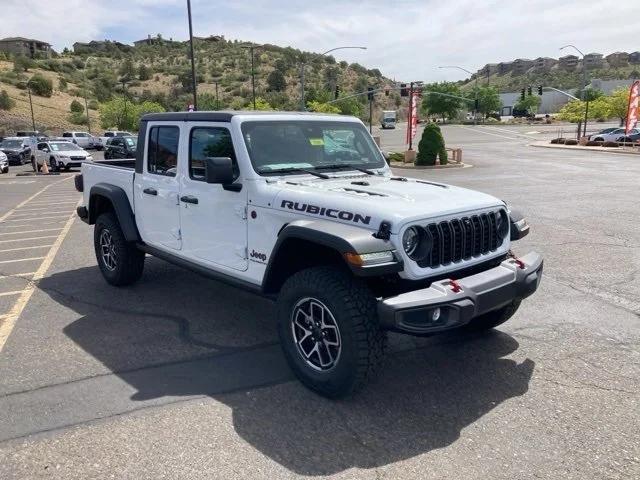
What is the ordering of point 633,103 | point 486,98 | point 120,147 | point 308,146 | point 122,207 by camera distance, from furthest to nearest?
point 486,98 → point 633,103 → point 120,147 → point 122,207 → point 308,146

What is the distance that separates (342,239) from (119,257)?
12.1 ft

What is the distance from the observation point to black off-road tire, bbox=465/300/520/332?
4.65m

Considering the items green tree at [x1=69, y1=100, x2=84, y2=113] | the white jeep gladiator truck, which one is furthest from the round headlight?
green tree at [x1=69, y1=100, x2=84, y2=113]

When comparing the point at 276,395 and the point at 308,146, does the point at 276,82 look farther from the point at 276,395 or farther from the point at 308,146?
the point at 276,395

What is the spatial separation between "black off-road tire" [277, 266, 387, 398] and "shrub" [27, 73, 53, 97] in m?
78.9

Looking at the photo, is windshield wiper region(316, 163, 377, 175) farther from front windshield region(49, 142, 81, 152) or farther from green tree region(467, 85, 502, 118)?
green tree region(467, 85, 502, 118)

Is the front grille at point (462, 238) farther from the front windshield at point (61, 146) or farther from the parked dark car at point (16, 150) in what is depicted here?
the parked dark car at point (16, 150)

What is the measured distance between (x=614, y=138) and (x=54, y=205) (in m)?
37.1

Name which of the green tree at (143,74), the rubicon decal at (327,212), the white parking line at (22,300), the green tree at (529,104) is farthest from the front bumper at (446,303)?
the green tree at (529,104)

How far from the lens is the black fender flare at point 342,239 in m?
3.36

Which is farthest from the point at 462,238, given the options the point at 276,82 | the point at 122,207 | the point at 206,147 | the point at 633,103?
the point at 276,82

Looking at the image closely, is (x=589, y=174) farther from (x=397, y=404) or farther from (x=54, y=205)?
(x=397, y=404)

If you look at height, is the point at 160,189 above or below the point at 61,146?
above

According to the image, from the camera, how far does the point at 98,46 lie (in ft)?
405
